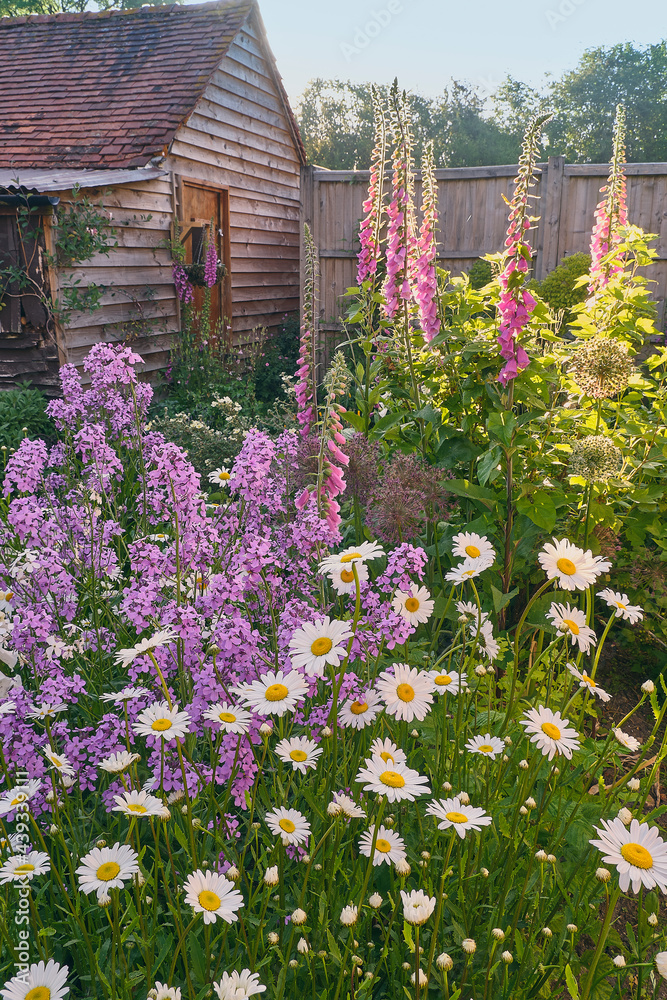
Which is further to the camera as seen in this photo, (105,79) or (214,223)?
(214,223)

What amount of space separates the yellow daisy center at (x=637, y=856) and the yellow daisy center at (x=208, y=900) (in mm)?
686

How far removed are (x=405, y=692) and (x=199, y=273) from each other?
8068 mm

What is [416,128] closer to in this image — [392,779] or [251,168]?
[251,168]

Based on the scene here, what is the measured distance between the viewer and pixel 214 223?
9406 millimetres

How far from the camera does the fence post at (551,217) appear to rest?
333 inches

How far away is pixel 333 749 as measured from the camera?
1.52 meters

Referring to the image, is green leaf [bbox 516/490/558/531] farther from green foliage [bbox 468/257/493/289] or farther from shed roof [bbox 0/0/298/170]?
shed roof [bbox 0/0/298/170]

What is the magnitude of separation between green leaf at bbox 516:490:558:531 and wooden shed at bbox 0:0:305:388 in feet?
16.8

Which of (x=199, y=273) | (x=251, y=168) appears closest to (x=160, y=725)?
(x=199, y=273)

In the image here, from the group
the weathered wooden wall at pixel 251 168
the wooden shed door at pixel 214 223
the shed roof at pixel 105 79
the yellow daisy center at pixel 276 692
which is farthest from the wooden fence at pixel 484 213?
the yellow daisy center at pixel 276 692

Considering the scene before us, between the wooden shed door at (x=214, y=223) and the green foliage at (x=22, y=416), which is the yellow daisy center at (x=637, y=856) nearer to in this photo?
the green foliage at (x=22, y=416)

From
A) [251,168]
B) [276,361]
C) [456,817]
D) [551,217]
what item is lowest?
[456,817]

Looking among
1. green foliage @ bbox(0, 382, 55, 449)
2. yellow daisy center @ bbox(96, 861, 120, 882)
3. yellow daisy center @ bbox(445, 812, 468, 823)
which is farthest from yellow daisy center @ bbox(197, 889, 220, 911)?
green foliage @ bbox(0, 382, 55, 449)

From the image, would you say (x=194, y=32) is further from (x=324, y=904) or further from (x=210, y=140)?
(x=324, y=904)
